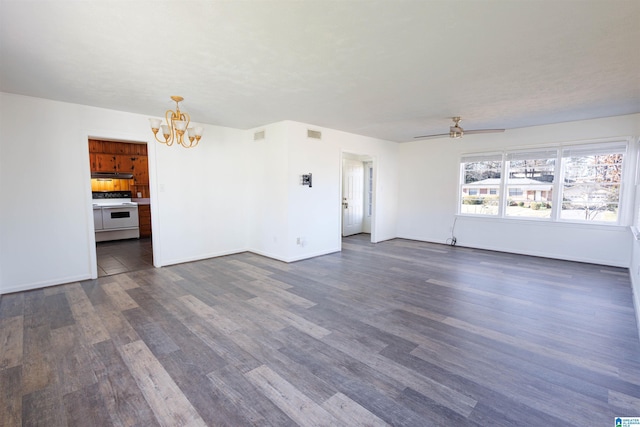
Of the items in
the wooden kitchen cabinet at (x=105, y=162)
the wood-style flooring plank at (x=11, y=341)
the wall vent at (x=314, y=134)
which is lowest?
the wood-style flooring plank at (x=11, y=341)

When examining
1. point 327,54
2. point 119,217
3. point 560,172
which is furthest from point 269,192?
point 560,172

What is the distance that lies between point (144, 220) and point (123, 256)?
2312 mm

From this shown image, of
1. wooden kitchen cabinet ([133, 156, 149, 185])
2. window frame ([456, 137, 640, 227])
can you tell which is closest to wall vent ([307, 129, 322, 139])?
window frame ([456, 137, 640, 227])

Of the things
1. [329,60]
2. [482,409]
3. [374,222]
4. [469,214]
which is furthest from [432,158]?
[482,409]

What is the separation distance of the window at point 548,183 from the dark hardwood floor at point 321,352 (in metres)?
1.58

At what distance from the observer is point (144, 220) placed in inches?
312

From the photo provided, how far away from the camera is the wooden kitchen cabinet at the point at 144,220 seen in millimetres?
7810

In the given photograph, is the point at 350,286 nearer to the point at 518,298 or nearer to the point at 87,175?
the point at 518,298

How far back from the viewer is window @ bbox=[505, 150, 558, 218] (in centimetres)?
572

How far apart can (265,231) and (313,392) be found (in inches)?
159

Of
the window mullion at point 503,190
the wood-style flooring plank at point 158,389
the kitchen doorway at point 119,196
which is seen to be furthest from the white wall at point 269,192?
the window mullion at point 503,190

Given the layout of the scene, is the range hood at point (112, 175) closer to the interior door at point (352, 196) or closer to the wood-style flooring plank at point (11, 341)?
the wood-style flooring plank at point (11, 341)

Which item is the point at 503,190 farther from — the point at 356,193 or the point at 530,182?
the point at 356,193

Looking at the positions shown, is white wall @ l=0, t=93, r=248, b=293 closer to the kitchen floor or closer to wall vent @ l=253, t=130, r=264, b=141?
the kitchen floor
